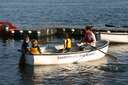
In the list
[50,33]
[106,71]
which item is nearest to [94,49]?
[106,71]

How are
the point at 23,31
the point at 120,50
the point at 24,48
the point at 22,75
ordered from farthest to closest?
the point at 23,31
the point at 120,50
the point at 24,48
the point at 22,75

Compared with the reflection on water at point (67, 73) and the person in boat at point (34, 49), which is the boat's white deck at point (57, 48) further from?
the person in boat at point (34, 49)

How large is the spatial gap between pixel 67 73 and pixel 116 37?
14.1m

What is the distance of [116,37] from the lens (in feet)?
141

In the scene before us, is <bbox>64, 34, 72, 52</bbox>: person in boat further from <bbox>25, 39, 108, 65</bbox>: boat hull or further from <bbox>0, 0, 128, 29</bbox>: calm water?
<bbox>0, 0, 128, 29</bbox>: calm water

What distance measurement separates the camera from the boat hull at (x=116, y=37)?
42.7 m

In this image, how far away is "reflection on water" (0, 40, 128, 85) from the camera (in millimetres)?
27736

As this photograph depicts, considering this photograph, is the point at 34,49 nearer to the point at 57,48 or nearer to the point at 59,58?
the point at 59,58

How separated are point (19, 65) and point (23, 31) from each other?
16212 millimetres

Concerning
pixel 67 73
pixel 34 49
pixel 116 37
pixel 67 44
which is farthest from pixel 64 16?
pixel 67 73

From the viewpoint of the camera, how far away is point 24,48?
31.6m

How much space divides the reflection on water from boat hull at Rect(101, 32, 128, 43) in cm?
729

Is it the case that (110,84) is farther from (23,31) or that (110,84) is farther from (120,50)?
(23,31)

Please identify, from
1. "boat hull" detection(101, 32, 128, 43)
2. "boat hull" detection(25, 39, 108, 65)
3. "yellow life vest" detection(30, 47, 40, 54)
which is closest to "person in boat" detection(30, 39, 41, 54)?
"yellow life vest" detection(30, 47, 40, 54)
